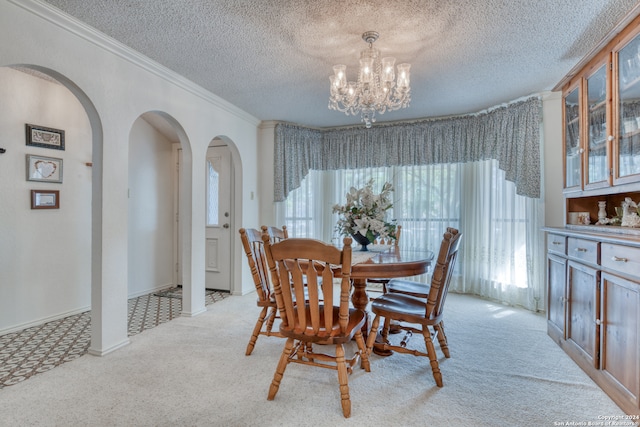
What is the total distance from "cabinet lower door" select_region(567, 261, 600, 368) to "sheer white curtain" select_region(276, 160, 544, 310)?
4.19 ft

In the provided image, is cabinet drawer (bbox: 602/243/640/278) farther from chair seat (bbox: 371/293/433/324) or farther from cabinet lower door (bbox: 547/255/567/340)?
chair seat (bbox: 371/293/433/324)

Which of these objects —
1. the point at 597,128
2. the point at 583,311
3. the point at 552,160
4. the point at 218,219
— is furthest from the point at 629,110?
the point at 218,219

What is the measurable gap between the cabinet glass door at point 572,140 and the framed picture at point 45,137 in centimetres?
473

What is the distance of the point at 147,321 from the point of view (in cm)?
317

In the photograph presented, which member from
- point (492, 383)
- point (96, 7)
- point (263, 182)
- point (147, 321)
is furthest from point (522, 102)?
point (147, 321)

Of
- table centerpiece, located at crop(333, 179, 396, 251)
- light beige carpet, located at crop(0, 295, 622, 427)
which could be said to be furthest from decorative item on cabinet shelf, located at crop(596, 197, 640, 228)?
table centerpiece, located at crop(333, 179, 396, 251)

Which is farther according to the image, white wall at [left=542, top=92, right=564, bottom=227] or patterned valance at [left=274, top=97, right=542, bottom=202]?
patterned valance at [left=274, top=97, right=542, bottom=202]

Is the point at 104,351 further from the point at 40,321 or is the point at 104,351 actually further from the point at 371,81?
the point at 371,81

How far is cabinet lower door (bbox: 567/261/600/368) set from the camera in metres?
2.04

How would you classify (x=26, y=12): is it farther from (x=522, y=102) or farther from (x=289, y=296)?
(x=522, y=102)

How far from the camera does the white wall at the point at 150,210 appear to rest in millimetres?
4047

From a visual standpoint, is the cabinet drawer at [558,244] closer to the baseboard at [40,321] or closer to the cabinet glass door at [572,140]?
the cabinet glass door at [572,140]

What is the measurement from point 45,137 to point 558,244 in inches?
186

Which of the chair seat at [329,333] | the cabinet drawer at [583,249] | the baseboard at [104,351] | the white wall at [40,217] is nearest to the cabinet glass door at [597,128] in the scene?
the cabinet drawer at [583,249]
